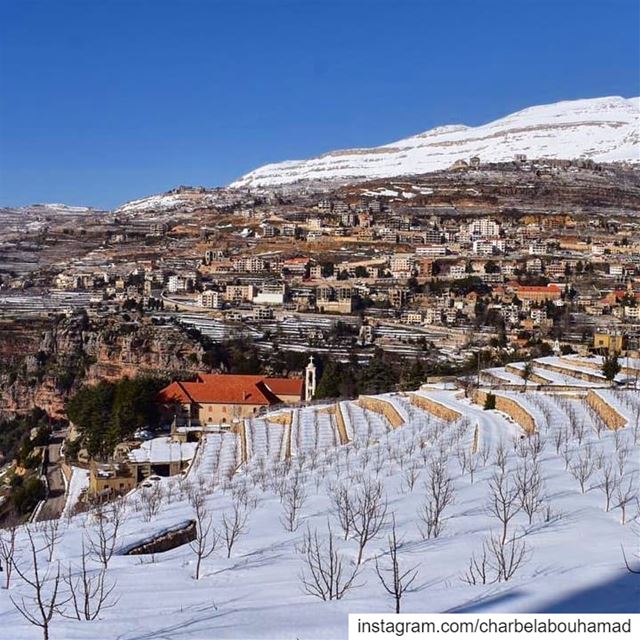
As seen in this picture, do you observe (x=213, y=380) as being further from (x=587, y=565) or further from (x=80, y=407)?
(x=587, y=565)

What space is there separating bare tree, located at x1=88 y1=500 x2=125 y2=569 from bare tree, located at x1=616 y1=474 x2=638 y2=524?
3.41 m

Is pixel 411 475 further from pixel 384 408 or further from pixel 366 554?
pixel 384 408

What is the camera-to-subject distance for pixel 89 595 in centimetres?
448

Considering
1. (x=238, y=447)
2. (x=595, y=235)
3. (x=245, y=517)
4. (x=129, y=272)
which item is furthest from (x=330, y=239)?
(x=245, y=517)

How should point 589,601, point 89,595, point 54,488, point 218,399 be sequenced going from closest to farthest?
point 589,601 < point 89,595 < point 54,488 < point 218,399

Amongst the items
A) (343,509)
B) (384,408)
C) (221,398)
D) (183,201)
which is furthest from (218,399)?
(183,201)

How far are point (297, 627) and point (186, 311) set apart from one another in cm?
3250

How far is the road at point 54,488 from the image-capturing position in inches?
499

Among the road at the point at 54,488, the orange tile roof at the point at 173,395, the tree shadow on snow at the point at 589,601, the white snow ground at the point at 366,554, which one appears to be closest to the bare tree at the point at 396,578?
the white snow ground at the point at 366,554

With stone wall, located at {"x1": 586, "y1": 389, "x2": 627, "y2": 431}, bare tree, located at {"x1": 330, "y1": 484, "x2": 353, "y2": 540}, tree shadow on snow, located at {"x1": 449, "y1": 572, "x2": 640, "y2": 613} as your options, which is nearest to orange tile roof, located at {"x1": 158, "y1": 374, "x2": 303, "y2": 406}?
stone wall, located at {"x1": 586, "y1": 389, "x2": 627, "y2": 431}

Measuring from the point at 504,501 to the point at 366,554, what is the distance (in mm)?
943

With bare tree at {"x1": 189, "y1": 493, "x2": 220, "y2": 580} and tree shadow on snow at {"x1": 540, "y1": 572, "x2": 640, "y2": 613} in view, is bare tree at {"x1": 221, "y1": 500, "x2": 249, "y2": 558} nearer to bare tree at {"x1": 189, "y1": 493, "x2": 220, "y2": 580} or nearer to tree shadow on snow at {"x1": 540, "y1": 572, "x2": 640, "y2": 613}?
bare tree at {"x1": 189, "y1": 493, "x2": 220, "y2": 580}

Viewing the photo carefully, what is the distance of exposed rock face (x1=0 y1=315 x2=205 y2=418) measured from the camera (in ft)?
86.4

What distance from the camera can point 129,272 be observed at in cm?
4666
